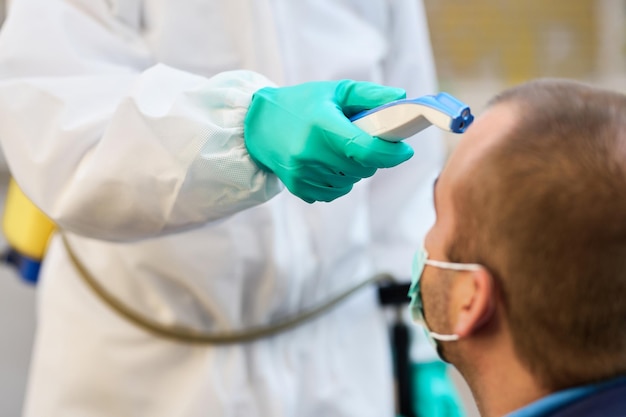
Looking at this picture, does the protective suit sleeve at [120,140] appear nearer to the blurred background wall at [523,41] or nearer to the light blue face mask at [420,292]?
the light blue face mask at [420,292]

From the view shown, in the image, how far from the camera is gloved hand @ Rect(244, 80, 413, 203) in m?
0.77

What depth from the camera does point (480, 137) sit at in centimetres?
84

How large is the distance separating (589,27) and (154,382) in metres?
2.79

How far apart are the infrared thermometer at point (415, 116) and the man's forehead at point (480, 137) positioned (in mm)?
82

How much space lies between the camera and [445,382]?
1.36 meters

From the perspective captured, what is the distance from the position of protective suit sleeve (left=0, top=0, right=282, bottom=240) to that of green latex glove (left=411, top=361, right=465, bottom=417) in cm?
57

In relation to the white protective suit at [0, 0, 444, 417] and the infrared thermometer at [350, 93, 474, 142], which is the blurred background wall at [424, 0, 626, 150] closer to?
the white protective suit at [0, 0, 444, 417]

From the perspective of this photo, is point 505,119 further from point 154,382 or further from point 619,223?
point 154,382

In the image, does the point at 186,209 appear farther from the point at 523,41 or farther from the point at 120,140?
the point at 523,41

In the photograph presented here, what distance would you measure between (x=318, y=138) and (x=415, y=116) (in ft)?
0.37

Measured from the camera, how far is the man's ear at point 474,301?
0.79m

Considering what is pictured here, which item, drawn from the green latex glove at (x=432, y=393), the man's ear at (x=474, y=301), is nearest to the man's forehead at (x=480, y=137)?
the man's ear at (x=474, y=301)

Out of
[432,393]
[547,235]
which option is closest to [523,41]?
[432,393]

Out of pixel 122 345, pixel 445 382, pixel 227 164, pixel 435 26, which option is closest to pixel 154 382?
pixel 122 345
